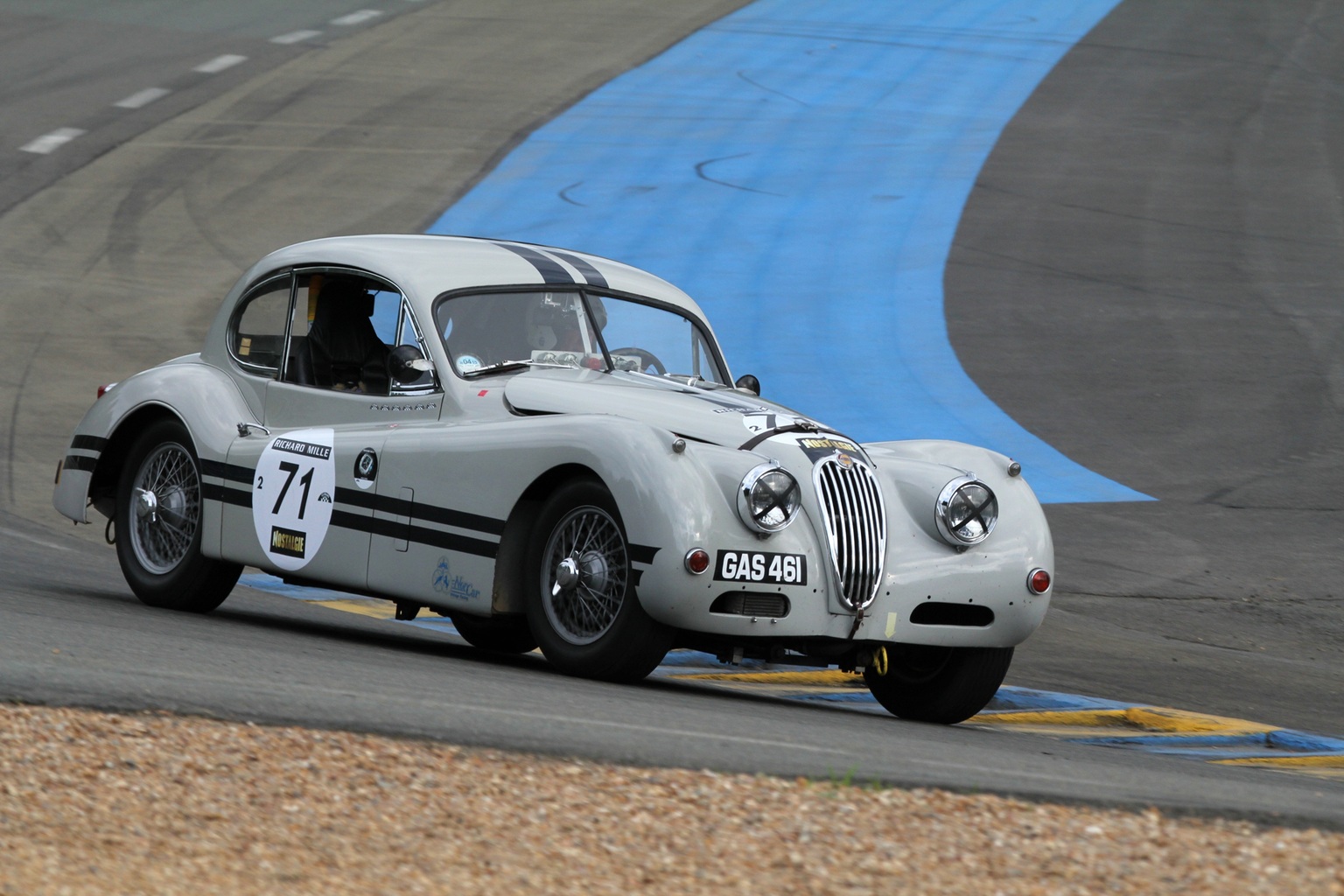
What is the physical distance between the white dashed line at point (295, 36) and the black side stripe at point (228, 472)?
910 inches

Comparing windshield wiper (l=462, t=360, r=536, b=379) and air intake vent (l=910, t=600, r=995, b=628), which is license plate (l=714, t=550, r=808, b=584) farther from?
windshield wiper (l=462, t=360, r=536, b=379)

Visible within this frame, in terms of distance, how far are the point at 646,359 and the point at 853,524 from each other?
1.77 meters

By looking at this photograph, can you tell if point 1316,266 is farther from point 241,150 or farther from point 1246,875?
point 1246,875

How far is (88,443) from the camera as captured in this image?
30.7 ft

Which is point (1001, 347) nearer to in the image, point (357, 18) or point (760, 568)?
point (760, 568)

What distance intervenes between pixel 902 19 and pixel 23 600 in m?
26.2

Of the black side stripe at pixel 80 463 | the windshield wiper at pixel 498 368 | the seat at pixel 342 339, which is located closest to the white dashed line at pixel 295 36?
the black side stripe at pixel 80 463

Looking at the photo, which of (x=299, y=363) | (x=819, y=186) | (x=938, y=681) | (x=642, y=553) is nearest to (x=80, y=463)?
(x=299, y=363)

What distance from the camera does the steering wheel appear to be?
856 cm

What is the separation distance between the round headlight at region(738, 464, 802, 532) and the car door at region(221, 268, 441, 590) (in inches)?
71.1

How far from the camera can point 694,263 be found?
1973 cm

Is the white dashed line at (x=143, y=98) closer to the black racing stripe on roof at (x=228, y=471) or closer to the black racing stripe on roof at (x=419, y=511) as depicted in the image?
the black racing stripe on roof at (x=228, y=471)

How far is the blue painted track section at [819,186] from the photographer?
16734 millimetres

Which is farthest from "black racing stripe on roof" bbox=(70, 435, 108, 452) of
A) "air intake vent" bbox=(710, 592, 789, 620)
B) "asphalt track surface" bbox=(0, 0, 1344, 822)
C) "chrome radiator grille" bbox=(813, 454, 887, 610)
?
"chrome radiator grille" bbox=(813, 454, 887, 610)
